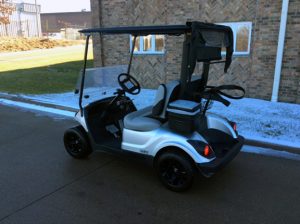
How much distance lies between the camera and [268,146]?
4.56 metres

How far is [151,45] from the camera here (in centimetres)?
915

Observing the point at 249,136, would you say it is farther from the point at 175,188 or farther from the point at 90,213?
the point at 90,213

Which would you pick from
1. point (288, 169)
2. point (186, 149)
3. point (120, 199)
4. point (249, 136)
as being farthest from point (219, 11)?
point (120, 199)

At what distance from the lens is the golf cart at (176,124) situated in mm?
3113

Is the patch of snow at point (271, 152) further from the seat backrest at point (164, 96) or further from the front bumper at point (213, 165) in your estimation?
the seat backrest at point (164, 96)

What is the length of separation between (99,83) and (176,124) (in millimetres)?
1514

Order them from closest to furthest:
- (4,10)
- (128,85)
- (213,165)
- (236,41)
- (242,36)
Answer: (213,165) < (128,85) < (242,36) < (236,41) < (4,10)

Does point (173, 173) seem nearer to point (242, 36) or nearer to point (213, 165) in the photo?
point (213, 165)

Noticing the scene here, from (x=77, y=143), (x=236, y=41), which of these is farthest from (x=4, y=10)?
(x=77, y=143)

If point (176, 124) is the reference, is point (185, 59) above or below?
above

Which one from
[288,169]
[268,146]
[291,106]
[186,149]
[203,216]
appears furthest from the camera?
[291,106]

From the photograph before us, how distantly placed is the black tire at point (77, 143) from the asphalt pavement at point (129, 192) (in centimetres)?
11

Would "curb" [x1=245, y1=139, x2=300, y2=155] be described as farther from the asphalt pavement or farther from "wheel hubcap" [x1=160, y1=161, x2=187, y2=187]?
"wheel hubcap" [x1=160, y1=161, x2=187, y2=187]

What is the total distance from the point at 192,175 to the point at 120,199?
85cm
